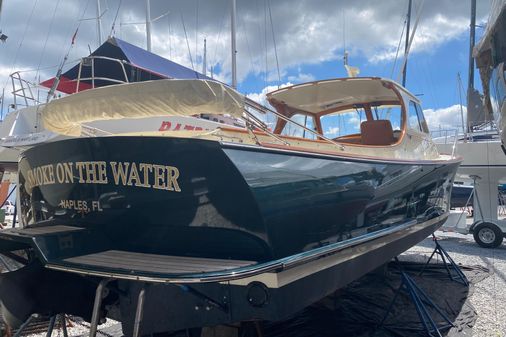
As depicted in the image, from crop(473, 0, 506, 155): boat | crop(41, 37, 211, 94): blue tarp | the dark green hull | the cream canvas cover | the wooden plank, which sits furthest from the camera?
crop(41, 37, 211, 94): blue tarp

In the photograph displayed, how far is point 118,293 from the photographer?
8.94ft

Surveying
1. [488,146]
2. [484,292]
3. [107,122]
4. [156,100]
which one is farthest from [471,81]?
[156,100]

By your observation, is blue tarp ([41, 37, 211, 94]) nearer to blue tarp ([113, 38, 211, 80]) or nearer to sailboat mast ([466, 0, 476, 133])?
blue tarp ([113, 38, 211, 80])

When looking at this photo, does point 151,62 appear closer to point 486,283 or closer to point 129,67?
point 129,67

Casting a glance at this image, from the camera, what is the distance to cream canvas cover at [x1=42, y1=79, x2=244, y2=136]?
8.27 ft

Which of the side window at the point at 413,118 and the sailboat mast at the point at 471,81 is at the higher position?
the sailboat mast at the point at 471,81

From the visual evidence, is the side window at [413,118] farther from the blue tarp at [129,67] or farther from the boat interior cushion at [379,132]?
the blue tarp at [129,67]

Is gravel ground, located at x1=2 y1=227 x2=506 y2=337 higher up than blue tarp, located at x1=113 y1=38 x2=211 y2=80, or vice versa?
blue tarp, located at x1=113 y1=38 x2=211 y2=80

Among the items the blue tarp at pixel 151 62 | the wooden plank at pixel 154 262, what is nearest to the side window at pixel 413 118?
the wooden plank at pixel 154 262

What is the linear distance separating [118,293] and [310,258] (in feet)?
4.33

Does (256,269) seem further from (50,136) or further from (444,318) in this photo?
(50,136)

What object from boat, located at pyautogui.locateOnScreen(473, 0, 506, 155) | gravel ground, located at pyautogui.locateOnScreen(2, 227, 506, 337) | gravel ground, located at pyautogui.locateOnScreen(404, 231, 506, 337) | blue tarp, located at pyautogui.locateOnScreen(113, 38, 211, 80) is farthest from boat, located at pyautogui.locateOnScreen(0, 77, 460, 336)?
blue tarp, located at pyautogui.locateOnScreen(113, 38, 211, 80)

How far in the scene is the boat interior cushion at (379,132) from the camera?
5.41 metres

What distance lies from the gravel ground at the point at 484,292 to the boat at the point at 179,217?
6.00 feet
